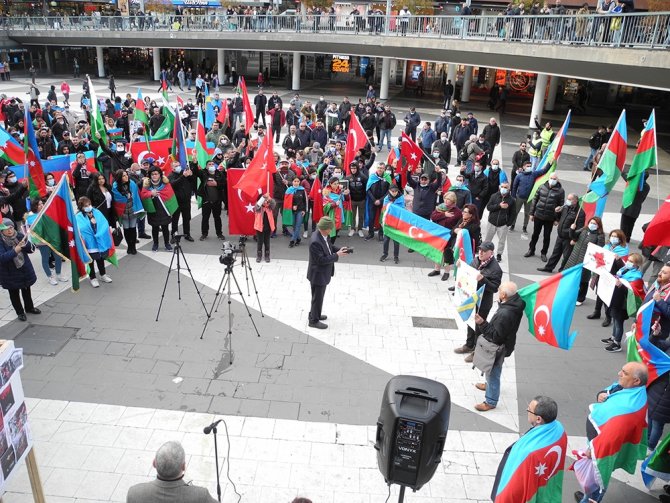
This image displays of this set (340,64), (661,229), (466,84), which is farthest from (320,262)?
(340,64)

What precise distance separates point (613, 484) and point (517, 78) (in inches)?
1481

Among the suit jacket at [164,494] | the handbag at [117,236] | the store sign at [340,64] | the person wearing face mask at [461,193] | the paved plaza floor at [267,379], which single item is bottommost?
the paved plaza floor at [267,379]

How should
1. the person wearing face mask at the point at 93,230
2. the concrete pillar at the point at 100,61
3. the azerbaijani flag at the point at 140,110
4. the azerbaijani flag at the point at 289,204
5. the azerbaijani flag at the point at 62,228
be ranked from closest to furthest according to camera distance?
the azerbaijani flag at the point at 62,228
the person wearing face mask at the point at 93,230
the azerbaijani flag at the point at 289,204
the azerbaijani flag at the point at 140,110
the concrete pillar at the point at 100,61

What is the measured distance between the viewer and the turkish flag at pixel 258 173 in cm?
1134

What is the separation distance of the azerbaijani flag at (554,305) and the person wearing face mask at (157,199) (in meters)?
7.82

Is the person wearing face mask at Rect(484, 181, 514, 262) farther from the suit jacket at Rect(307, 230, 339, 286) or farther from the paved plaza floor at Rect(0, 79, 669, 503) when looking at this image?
the suit jacket at Rect(307, 230, 339, 286)

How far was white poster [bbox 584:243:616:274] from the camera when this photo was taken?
9250mm

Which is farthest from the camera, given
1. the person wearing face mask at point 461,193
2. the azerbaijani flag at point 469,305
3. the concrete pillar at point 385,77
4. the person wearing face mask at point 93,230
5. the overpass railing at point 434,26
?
the concrete pillar at point 385,77

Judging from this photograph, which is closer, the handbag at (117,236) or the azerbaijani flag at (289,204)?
the handbag at (117,236)

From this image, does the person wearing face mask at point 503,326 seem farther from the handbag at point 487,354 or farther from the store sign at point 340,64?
the store sign at point 340,64

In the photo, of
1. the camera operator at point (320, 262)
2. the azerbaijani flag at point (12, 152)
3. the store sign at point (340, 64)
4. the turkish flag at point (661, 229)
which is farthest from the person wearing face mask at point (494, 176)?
the store sign at point (340, 64)

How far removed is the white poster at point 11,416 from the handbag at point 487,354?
5.23 meters

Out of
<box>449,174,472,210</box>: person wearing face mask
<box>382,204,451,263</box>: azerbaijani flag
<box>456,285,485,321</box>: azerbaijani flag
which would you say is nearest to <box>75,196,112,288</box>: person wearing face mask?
<box>382,204,451,263</box>: azerbaijani flag

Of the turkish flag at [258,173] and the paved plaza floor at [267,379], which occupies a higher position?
the turkish flag at [258,173]
